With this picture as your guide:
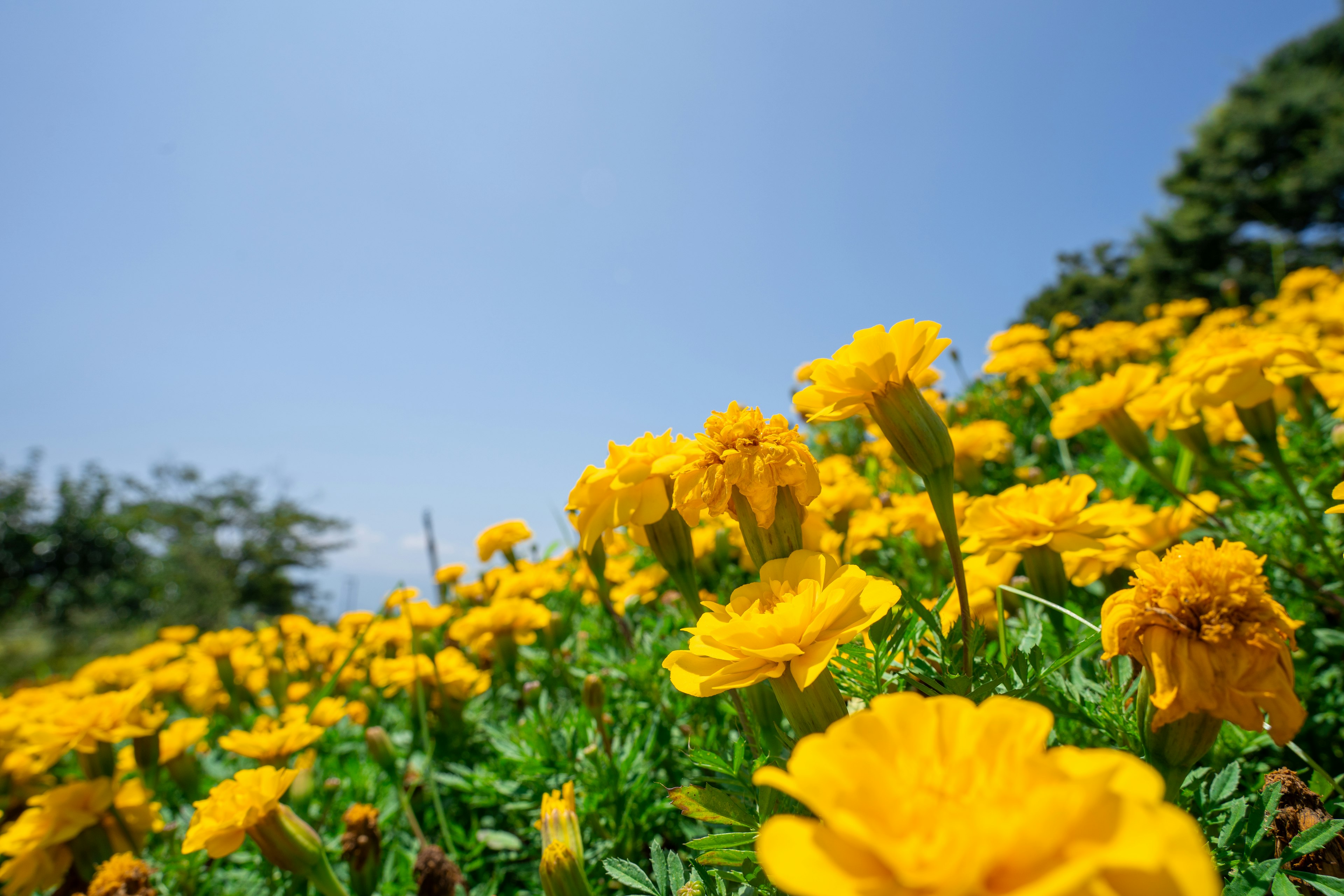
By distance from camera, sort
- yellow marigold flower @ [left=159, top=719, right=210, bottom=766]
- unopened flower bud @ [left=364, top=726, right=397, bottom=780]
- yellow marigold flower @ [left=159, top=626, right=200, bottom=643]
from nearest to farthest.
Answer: unopened flower bud @ [left=364, top=726, right=397, bottom=780] → yellow marigold flower @ [left=159, top=719, right=210, bottom=766] → yellow marigold flower @ [left=159, top=626, right=200, bottom=643]

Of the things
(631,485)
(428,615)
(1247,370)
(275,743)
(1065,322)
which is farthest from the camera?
(1065,322)

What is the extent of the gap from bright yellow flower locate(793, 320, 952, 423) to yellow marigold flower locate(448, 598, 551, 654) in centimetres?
126

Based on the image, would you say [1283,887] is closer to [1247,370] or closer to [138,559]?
[1247,370]

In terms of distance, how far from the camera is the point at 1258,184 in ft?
61.8

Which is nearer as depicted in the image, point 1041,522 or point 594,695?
point 1041,522

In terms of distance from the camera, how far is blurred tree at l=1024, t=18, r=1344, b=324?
17.4 metres

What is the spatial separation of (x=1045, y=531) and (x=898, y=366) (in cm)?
40

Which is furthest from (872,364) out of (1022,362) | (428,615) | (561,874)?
(1022,362)

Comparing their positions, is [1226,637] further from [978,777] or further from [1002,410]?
[1002,410]

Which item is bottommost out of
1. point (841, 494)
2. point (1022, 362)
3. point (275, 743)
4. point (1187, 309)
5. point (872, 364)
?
point (275, 743)

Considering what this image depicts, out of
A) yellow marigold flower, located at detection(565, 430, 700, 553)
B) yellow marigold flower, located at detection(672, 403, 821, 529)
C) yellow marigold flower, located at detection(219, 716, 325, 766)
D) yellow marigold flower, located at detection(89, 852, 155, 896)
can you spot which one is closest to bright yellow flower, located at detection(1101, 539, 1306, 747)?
yellow marigold flower, located at detection(672, 403, 821, 529)

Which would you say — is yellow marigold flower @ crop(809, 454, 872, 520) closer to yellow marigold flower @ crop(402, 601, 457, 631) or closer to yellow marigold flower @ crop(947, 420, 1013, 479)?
yellow marigold flower @ crop(947, 420, 1013, 479)

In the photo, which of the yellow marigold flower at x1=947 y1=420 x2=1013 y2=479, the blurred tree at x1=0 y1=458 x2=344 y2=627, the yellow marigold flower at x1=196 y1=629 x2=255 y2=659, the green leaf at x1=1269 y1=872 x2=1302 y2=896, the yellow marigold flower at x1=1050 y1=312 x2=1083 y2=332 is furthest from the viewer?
the blurred tree at x1=0 y1=458 x2=344 y2=627

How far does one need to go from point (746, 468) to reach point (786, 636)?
0.27m
